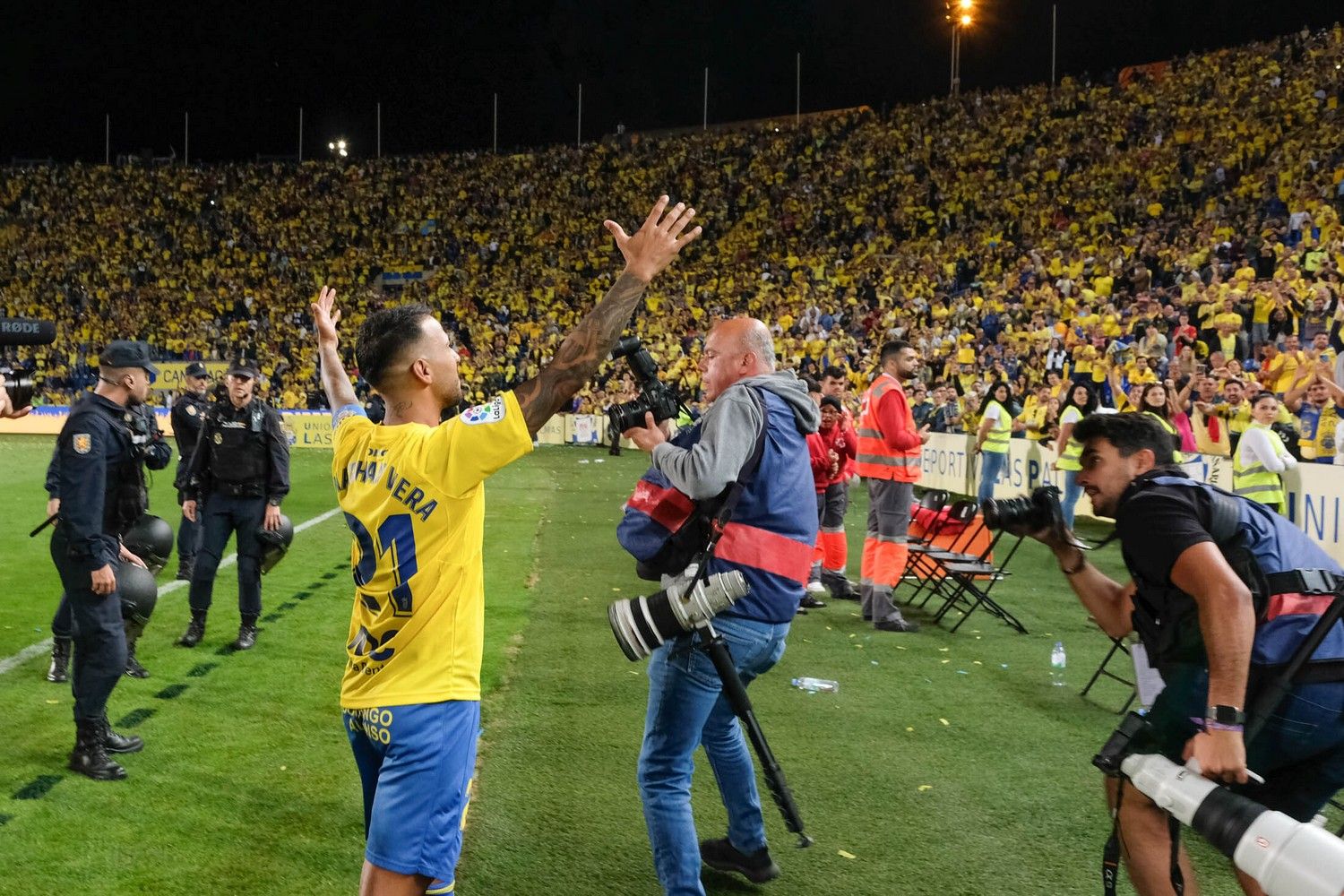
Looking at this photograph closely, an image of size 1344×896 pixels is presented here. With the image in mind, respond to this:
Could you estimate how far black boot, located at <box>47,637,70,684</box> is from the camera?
671cm

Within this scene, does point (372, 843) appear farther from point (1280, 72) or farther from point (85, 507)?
point (1280, 72)

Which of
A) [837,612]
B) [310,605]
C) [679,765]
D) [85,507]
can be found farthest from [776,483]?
[310,605]

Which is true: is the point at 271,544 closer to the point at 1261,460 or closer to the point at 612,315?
the point at 612,315

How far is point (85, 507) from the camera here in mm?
5164

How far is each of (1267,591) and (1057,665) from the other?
4799 mm

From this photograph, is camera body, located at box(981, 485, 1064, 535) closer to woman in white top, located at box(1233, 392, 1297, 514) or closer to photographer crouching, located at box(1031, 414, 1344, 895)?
photographer crouching, located at box(1031, 414, 1344, 895)

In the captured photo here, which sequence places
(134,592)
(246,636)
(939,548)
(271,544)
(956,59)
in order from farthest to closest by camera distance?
(956,59)
(939,548)
(271,544)
(246,636)
(134,592)

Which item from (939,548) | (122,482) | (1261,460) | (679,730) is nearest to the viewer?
(679,730)

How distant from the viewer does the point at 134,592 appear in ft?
17.8

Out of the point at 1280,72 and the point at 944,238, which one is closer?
the point at 1280,72

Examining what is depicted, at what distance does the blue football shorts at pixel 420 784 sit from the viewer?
2.51 metres

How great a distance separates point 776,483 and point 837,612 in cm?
599

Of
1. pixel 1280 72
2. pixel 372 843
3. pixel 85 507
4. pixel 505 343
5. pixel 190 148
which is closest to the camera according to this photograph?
pixel 372 843

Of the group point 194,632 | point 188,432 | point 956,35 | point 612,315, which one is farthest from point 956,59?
point 612,315
